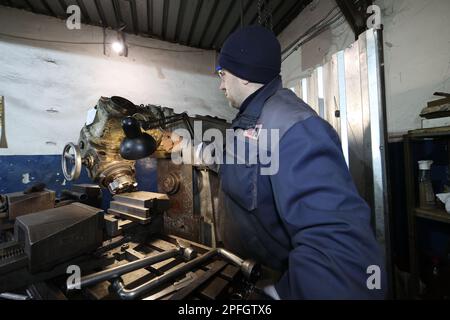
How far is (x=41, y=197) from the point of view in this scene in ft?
4.90

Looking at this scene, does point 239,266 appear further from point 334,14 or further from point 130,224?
point 334,14

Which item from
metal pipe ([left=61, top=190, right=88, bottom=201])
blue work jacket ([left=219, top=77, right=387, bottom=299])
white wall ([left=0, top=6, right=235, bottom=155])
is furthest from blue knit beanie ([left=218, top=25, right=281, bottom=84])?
white wall ([left=0, top=6, right=235, bottom=155])

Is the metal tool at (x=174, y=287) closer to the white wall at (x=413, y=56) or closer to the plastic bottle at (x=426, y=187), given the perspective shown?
the plastic bottle at (x=426, y=187)

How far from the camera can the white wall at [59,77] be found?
202cm

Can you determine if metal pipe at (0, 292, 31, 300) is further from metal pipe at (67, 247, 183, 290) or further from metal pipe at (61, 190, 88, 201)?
metal pipe at (61, 190, 88, 201)

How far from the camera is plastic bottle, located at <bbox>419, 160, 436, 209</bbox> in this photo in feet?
3.97

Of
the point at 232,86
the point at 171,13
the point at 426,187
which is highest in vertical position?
the point at 171,13

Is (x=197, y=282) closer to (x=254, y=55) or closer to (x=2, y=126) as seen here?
(x=254, y=55)

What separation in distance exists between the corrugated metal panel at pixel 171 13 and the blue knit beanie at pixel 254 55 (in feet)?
4.43

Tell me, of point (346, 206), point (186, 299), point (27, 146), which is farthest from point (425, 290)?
point (27, 146)

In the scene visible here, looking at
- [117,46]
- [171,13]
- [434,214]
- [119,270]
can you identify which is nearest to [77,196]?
[119,270]

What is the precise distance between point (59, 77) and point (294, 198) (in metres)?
2.72

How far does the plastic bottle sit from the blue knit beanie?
3.55 ft

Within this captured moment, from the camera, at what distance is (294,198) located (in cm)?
56
